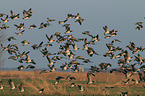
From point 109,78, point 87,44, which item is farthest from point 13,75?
point 87,44

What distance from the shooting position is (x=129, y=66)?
2100 centimetres

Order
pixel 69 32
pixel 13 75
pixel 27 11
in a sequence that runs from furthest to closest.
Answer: pixel 13 75 → pixel 27 11 → pixel 69 32

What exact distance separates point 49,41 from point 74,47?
6.45 feet

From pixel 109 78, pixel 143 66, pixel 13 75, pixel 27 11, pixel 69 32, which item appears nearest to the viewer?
pixel 143 66

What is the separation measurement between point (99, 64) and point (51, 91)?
5.47 meters

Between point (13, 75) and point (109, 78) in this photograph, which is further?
point (13, 75)

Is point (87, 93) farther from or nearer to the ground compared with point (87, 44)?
nearer to the ground

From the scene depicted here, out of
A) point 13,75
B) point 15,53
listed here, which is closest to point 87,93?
point 15,53

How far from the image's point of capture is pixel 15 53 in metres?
21.9

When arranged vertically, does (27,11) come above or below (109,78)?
above

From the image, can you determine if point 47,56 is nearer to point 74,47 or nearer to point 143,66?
point 74,47

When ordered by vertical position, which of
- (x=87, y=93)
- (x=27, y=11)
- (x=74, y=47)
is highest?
(x=27, y=11)

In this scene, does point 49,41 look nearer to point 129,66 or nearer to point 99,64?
point 99,64

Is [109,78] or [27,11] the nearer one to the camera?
[27,11]
